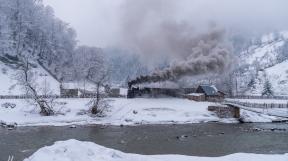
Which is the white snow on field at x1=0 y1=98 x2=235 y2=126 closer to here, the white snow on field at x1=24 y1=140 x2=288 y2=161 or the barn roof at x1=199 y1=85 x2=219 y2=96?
the barn roof at x1=199 y1=85 x2=219 y2=96

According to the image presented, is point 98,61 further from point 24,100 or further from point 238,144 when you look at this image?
point 238,144

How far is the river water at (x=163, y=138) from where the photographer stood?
39406 mm

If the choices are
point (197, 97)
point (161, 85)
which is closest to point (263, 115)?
point (197, 97)

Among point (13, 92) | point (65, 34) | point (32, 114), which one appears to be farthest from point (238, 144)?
point (65, 34)

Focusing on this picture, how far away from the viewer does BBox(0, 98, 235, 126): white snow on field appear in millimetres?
65375

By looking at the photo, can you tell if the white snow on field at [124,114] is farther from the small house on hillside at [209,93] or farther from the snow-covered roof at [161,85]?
the snow-covered roof at [161,85]

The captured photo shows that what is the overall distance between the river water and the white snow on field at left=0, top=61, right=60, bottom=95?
3155 cm

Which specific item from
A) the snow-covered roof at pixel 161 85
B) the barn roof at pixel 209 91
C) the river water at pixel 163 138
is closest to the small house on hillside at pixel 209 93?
the barn roof at pixel 209 91

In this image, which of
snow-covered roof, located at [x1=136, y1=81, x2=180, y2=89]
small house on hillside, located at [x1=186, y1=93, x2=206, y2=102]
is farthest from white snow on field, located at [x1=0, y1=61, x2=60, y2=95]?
small house on hillside, located at [x1=186, y1=93, x2=206, y2=102]

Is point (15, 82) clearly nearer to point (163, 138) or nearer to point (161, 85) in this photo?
point (161, 85)

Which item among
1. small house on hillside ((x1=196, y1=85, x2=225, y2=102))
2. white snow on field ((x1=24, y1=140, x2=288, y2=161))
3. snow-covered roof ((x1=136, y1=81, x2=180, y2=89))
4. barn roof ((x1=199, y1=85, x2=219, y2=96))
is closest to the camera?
white snow on field ((x1=24, y1=140, x2=288, y2=161))

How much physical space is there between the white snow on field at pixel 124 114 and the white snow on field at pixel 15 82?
12.6m

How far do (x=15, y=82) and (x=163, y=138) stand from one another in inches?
2337

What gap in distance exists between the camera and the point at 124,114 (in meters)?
70.2
